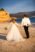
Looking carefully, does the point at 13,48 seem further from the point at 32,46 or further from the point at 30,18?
the point at 30,18

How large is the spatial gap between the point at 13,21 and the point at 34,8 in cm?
35

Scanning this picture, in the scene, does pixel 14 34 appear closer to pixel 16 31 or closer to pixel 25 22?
pixel 16 31

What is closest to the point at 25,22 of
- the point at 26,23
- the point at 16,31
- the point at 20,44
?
the point at 26,23

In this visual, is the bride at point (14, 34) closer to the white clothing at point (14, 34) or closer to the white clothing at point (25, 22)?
the white clothing at point (14, 34)

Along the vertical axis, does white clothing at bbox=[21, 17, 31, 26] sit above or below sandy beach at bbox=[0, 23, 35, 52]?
above

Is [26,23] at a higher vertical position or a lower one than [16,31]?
higher

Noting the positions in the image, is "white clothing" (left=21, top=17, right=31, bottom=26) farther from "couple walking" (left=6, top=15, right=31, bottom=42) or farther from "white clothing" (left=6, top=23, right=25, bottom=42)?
"white clothing" (left=6, top=23, right=25, bottom=42)

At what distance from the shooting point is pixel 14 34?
204cm

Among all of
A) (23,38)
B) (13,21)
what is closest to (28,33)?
(23,38)

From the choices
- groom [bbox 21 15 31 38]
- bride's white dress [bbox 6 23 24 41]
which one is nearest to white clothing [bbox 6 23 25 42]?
bride's white dress [bbox 6 23 24 41]

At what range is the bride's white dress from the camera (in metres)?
2.02

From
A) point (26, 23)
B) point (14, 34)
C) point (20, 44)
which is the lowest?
point (20, 44)

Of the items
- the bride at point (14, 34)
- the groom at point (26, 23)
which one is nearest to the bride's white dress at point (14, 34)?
the bride at point (14, 34)

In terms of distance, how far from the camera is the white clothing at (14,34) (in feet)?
6.62
